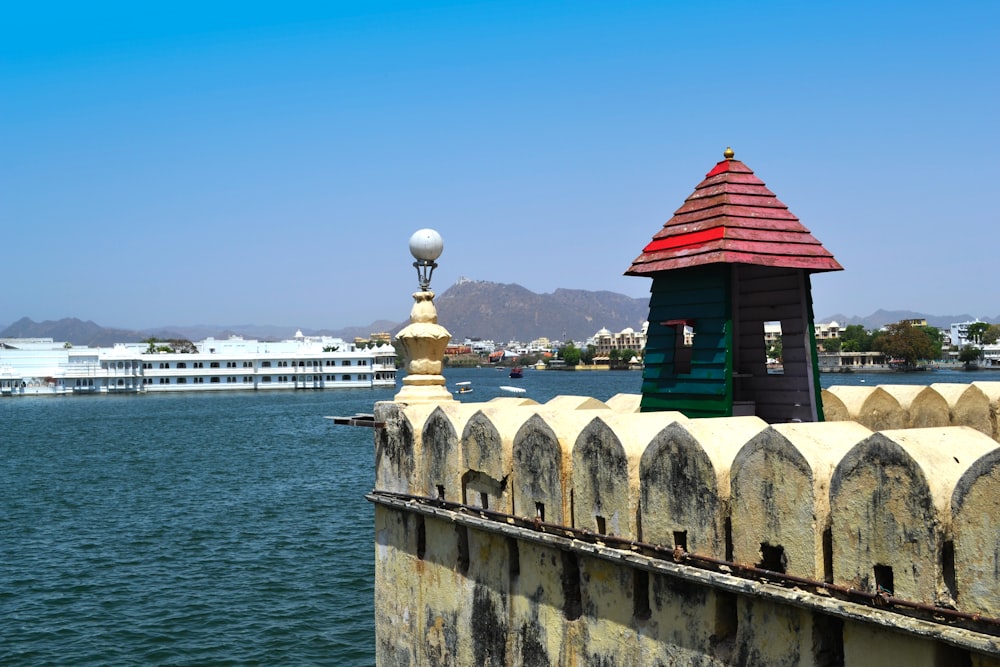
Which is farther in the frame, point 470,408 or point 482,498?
point 470,408

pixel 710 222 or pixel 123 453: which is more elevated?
pixel 710 222

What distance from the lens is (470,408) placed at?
10.2 meters

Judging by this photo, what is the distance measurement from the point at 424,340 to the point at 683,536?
4.99 meters

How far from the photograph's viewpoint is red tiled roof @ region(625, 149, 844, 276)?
10.1 m

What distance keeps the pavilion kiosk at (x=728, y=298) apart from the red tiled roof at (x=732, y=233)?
1 centimetres

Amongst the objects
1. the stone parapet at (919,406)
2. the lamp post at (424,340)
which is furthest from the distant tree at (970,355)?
the lamp post at (424,340)

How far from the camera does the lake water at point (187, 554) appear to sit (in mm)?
18875

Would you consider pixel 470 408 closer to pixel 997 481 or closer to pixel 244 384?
pixel 997 481

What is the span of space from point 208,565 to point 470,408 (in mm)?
18204

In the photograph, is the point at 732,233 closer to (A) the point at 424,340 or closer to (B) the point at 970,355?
(A) the point at 424,340

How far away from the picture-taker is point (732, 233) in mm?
10203

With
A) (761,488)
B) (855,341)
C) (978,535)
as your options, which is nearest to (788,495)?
(761,488)

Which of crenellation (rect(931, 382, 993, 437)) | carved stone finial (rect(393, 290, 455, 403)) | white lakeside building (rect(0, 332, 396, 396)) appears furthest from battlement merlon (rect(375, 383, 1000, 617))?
white lakeside building (rect(0, 332, 396, 396))

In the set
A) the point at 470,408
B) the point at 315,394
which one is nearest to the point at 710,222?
the point at 470,408
